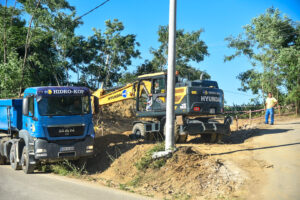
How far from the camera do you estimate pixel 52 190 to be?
28.0 feet

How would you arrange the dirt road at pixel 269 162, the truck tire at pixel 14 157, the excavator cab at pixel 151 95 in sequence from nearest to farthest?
the dirt road at pixel 269 162 → the truck tire at pixel 14 157 → the excavator cab at pixel 151 95

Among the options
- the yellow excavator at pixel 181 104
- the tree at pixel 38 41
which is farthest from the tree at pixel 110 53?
the yellow excavator at pixel 181 104

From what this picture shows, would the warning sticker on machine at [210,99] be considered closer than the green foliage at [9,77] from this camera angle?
Yes

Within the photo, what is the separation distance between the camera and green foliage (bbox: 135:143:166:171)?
10195 mm

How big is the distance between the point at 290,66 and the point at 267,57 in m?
3.48

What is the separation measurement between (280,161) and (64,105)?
730cm

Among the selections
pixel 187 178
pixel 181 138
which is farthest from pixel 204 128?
pixel 187 178

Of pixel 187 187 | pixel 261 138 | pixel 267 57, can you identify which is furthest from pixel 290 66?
pixel 187 187

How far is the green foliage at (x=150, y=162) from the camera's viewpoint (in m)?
10.2

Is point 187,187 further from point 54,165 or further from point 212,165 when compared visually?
point 54,165

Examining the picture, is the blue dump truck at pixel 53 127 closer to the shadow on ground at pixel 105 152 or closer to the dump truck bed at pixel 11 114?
the dump truck bed at pixel 11 114

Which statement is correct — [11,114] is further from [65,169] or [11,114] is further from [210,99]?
[210,99]

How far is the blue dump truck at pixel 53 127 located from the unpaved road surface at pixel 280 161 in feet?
19.7

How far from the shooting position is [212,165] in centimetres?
970
